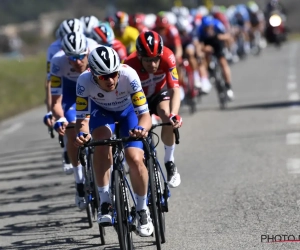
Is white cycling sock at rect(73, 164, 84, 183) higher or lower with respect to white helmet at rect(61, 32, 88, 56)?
lower

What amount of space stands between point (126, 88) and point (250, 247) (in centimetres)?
164

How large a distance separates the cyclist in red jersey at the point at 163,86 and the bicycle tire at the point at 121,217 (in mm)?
1715

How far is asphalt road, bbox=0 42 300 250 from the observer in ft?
26.3

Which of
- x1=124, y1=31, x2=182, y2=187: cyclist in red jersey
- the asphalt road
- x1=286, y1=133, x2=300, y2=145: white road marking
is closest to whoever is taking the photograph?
the asphalt road

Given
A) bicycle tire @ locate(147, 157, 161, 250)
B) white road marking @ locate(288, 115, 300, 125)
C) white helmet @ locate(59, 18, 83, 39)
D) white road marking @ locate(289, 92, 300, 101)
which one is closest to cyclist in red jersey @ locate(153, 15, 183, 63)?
white road marking @ locate(288, 115, 300, 125)

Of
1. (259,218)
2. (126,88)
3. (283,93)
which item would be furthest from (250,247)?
(283,93)

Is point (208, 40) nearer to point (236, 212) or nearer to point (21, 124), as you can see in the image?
point (21, 124)

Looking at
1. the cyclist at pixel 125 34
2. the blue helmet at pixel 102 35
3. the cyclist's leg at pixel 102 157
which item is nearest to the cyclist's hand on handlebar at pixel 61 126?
the cyclist's leg at pixel 102 157

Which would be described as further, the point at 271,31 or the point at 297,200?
the point at 271,31

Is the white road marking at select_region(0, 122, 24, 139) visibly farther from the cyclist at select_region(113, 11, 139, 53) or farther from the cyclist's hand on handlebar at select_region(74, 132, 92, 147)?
the cyclist's hand on handlebar at select_region(74, 132, 92, 147)

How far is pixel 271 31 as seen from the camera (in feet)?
138

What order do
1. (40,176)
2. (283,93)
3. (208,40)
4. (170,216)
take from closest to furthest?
1. (170,216)
2. (40,176)
3. (208,40)
4. (283,93)

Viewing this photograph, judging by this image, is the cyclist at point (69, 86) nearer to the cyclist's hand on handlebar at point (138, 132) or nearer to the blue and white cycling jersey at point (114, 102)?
the blue and white cycling jersey at point (114, 102)

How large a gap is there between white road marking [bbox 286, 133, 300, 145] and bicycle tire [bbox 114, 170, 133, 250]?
638cm
